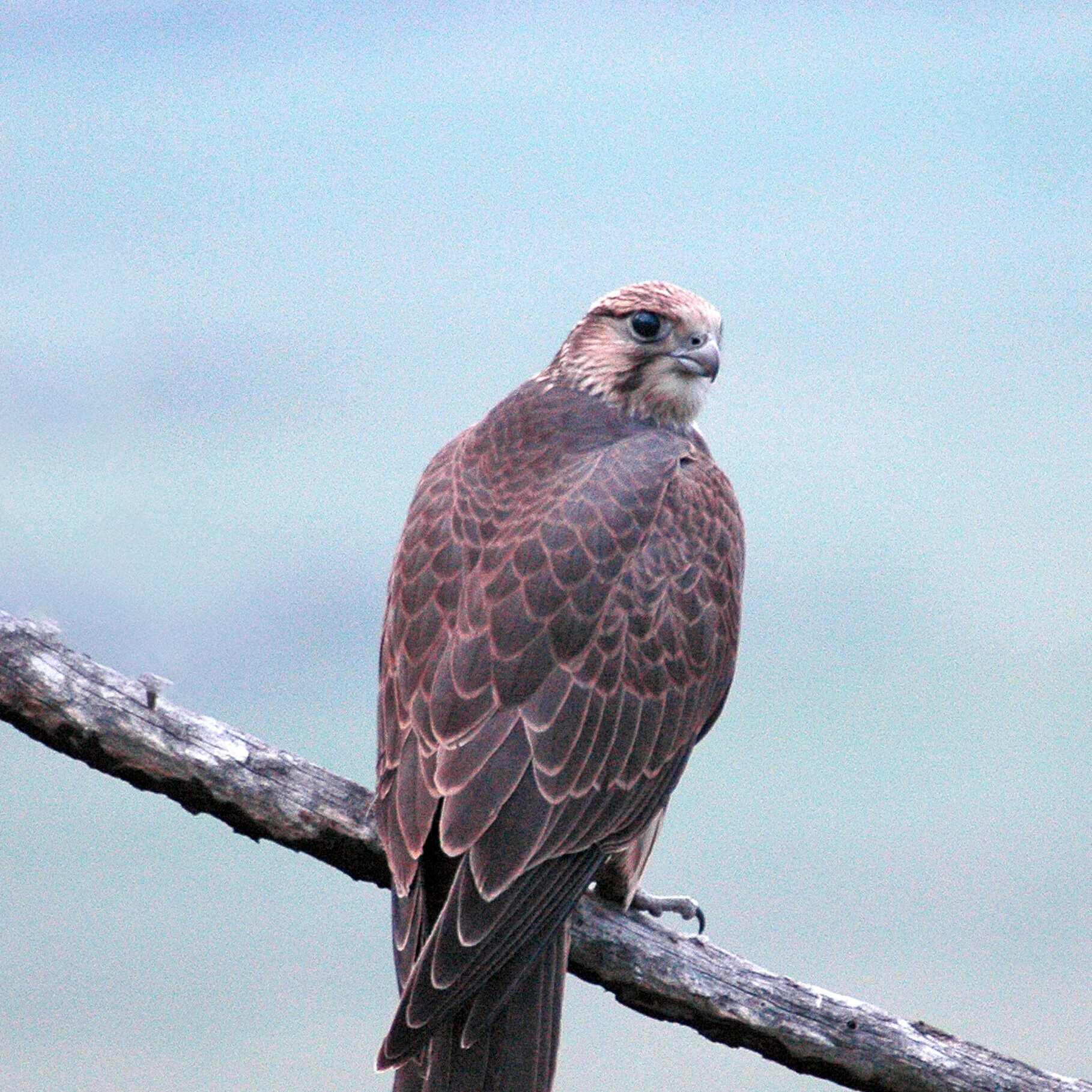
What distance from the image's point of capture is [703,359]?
4129 mm

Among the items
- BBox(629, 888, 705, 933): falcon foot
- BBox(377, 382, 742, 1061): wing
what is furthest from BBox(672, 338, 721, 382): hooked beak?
BBox(629, 888, 705, 933): falcon foot

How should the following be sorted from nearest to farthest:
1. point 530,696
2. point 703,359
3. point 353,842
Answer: point 530,696, point 353,842, point 703,359

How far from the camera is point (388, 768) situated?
348cm

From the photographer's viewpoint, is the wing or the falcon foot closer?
the wing

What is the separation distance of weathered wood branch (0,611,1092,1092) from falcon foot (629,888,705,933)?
18cm

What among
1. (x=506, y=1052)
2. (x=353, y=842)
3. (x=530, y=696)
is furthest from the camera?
(x=353, y=842)

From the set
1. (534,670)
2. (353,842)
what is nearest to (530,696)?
(534,670)

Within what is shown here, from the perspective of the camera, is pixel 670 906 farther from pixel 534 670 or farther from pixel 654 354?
pixel 654 354

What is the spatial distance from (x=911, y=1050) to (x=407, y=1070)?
0.99 metres

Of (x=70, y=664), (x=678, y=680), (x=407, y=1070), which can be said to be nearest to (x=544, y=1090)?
(x=407, y=1070)

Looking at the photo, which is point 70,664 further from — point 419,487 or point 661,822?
point 661,822

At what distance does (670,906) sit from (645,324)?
1.31 metres

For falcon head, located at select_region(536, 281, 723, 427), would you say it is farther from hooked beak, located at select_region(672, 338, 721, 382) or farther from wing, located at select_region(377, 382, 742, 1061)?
wing, located at select_region(377, 382, 742, 1061)

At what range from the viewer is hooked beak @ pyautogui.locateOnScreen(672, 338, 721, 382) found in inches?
163
